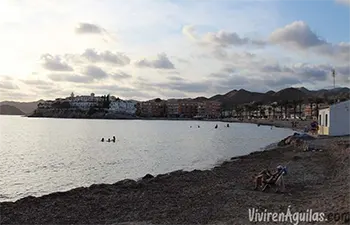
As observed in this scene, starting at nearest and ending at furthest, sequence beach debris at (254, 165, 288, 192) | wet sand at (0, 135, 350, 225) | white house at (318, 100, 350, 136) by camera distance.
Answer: wet sand at (0, 135, 350, 225) < beach debris at (254, 165, 288, 192) < white house at (318, 100, 350, 136)

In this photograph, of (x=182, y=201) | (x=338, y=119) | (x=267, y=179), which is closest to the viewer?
(x=182, y=201)

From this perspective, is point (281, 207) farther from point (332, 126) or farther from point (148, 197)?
point (332, 126)

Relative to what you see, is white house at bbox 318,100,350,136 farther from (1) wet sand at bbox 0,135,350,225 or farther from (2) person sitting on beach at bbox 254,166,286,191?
(2) person sitting on beach at bbox 254,166,286,191

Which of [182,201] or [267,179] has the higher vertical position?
[267,179]

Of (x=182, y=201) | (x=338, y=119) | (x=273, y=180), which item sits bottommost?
(x=182, y=201)

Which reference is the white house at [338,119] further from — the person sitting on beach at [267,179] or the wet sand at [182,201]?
the person sitting on beach at [267,179]

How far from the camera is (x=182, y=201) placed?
1238cm

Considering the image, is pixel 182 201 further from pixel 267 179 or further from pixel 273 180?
pixel 273 180

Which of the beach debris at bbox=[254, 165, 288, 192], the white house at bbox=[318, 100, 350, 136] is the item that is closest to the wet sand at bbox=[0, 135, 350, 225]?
the beach debris at bbox=[254, 165, 288, 192]

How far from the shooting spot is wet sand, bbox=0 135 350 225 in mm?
10320

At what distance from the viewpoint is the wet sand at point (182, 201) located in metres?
10.3

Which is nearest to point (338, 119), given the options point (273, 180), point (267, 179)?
point (273, 180)

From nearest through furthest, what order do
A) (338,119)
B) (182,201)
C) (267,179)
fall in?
(182,201), (267,179), (338,119)

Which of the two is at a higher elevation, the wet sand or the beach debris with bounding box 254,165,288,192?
the beach debris with bounding box 254,165,288,192
